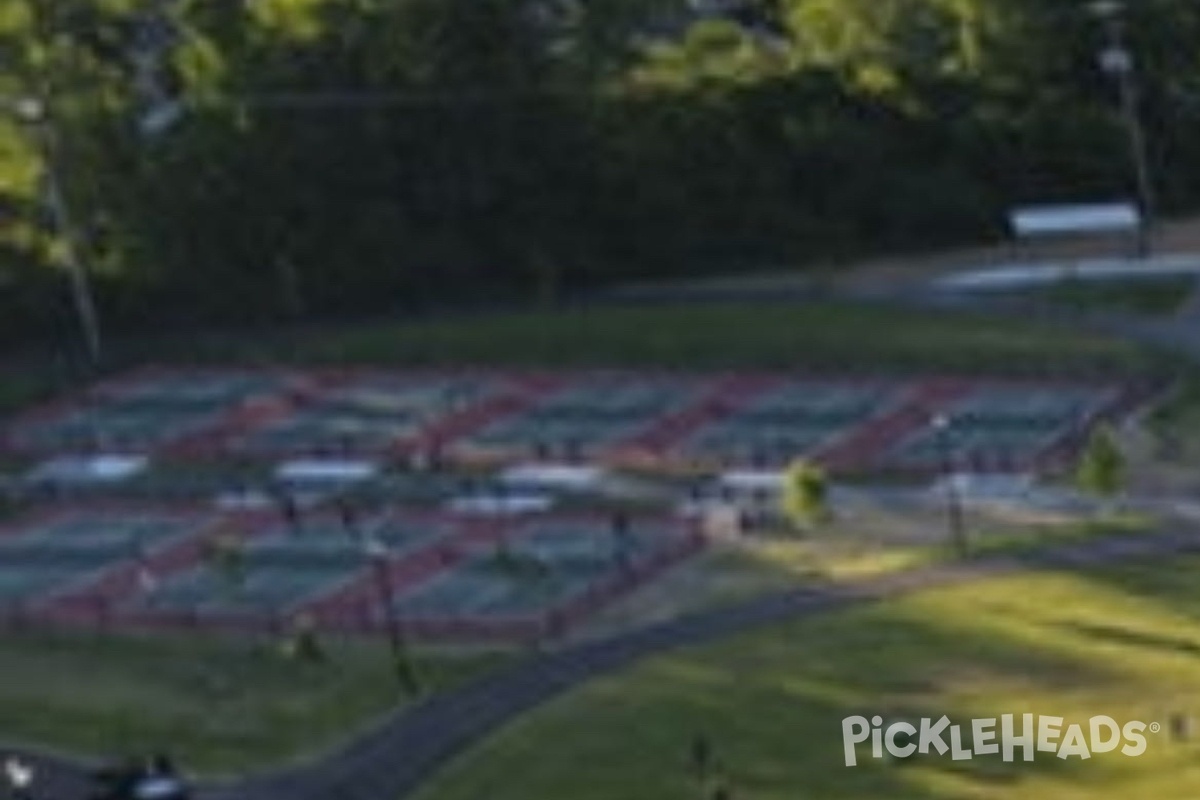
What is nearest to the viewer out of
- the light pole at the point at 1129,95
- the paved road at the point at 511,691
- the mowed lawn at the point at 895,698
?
the mowed lawn at the point at 895,698

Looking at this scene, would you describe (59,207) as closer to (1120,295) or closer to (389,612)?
(389,612)

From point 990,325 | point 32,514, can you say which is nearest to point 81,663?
point 32,514

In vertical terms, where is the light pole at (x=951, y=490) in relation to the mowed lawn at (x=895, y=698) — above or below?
above

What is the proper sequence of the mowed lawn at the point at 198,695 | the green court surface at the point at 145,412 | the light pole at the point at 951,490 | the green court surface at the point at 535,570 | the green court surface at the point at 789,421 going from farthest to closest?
the green court surface at the point at 145,412
the green court surface at the point at 789,421
the green court surface at the point at 535,570
the light pole at the point at 951,490
the mowed lawn at the point at 198,695

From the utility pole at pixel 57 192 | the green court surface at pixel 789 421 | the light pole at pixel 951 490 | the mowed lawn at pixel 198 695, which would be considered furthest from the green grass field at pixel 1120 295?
the utility pole at pixel 57 192

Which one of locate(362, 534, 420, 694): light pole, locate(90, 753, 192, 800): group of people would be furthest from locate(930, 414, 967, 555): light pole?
locate(90, 753, 192, 800): group of people

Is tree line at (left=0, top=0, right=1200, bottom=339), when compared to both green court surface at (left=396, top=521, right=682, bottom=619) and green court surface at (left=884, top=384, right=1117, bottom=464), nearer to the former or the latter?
green court surface at (left=884, top=384, right=1117, bottom=464)

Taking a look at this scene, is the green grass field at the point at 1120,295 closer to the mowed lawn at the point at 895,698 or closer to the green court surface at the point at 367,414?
the green court surface at the point at 367,414
